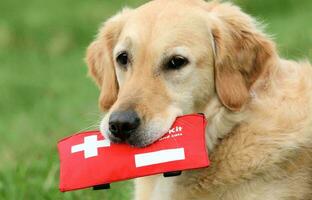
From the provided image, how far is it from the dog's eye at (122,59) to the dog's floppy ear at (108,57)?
0.69ft

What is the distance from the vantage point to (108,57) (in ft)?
20.6

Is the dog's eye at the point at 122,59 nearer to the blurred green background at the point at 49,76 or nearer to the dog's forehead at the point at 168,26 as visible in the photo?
the dog's forehead at the point at 168,26

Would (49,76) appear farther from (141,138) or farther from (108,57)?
(141,138)

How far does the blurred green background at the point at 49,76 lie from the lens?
24.1ft

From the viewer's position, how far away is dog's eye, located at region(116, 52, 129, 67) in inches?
233

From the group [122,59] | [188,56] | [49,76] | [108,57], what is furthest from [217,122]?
[49,76]

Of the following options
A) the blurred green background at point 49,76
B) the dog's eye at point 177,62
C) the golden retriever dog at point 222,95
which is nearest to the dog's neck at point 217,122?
the golden retriever dog at point 222,95

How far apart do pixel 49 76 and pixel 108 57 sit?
8.14 metres

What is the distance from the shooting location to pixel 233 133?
5758 millimetres

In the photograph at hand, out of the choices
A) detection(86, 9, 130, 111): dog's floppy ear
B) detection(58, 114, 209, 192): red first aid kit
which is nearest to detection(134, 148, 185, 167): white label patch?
detection(58, 114, 209, 192): red first aid kit

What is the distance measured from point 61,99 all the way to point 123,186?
17.1 feet

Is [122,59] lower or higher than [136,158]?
higher

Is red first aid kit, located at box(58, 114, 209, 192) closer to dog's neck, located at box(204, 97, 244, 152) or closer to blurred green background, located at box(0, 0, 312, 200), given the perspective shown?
dog's neck, located at box(204, 97, 244, 152)

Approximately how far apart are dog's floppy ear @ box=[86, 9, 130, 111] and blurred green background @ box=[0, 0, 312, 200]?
8.7 inches
